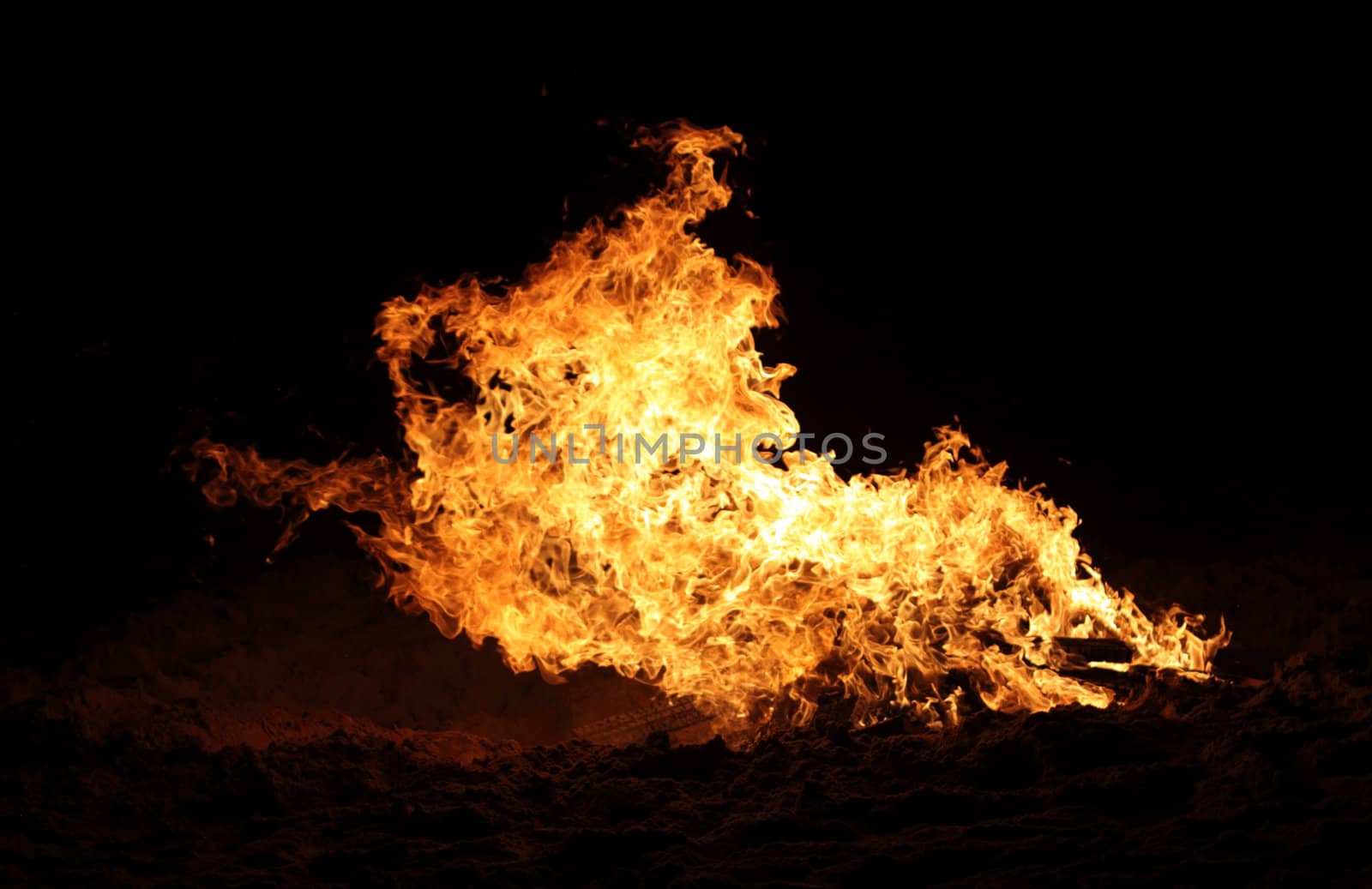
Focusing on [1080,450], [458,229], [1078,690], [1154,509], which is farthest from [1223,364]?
[458,229]

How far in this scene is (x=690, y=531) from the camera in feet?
21.9

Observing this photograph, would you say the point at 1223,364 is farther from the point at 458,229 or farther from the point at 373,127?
the point at 373,127

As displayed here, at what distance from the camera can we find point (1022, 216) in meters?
13.1

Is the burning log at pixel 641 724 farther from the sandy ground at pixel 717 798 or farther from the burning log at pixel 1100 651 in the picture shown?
the burning log at pixel 1100 651

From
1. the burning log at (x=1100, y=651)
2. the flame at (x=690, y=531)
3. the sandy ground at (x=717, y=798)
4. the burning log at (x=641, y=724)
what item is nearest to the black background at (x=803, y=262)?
the flame at (x=690, y=531)

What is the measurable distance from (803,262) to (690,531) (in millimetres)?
6899

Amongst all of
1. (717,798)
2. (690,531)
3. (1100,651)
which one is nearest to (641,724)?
(690,531)

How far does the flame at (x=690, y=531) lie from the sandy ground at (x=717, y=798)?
767mm

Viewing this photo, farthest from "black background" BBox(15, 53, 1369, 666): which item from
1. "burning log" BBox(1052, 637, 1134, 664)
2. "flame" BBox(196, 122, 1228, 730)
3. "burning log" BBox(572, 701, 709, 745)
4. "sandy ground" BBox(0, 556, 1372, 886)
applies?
"burning log" BBox(572, 701, 709, 745)

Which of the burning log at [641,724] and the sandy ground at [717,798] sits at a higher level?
the burning log at [641,724]

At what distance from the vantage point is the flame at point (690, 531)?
633 centimetres

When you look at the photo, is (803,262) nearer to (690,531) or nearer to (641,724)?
(690,531)

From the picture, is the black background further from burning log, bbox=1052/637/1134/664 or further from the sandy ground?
burning log, bbox=1052/637/1134/664

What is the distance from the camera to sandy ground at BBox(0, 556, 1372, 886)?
3.99 meters
